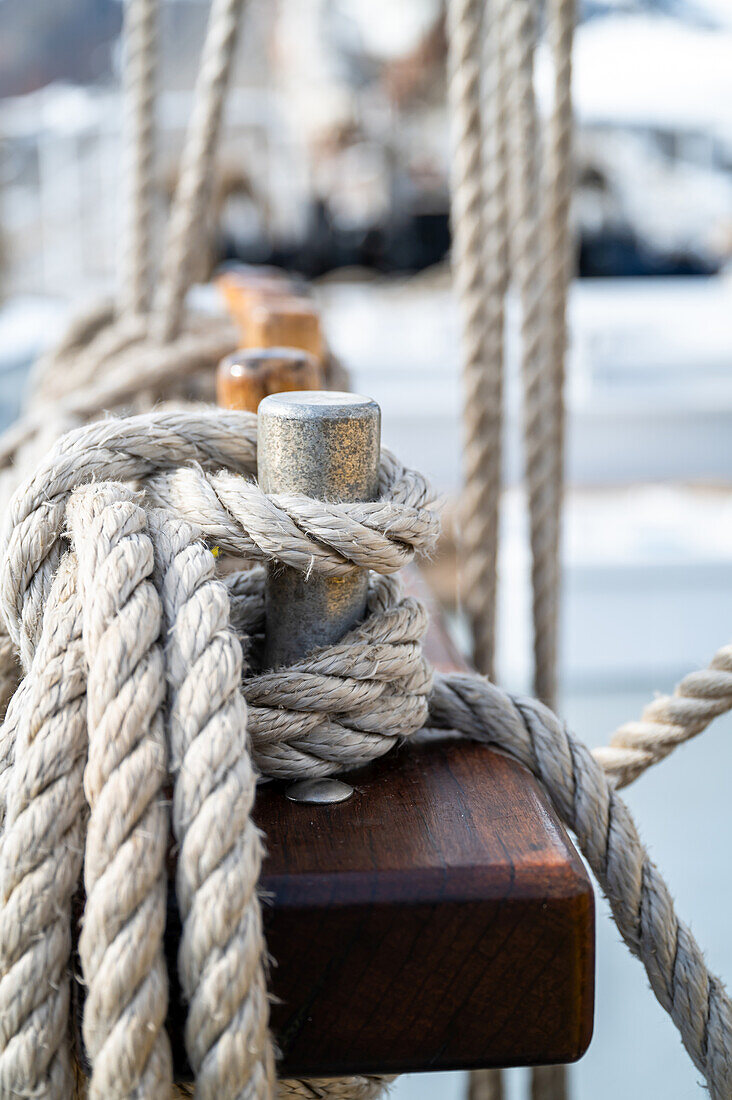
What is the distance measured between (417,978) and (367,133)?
1017 cm

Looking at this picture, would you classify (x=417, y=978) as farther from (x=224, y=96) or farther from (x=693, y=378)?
(x=693, y=378)

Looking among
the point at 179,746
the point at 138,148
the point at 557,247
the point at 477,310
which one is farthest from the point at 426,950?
the point at 138,148

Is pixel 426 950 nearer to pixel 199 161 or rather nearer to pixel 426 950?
pixel 426 950

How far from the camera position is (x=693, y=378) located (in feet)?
11.1

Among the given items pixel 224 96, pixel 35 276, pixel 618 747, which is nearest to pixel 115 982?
pixel 618 747

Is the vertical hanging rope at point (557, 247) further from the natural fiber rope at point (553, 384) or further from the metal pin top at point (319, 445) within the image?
the metal pin top at point (319, 445)

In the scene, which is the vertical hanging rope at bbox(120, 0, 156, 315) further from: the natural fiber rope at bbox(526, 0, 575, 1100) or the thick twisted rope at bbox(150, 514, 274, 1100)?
the thick twisted rope at bbox(150, 514, 274, 1100)

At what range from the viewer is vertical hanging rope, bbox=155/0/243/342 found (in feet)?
2.94

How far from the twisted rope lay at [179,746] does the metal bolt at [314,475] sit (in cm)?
1

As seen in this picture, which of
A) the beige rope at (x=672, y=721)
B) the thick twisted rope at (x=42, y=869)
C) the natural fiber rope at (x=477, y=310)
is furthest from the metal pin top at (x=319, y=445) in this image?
the natural fiber rope at (x=477, y=310)

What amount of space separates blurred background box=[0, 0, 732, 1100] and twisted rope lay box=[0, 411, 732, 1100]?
3.8 inches

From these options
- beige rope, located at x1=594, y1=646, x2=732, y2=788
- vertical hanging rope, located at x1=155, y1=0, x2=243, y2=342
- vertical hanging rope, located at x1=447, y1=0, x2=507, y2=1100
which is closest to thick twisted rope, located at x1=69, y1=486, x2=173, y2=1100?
beige rope, located at x1=594, y1=646, x2=732, y2=788

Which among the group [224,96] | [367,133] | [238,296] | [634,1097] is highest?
[367,133]

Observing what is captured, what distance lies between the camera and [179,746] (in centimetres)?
33
